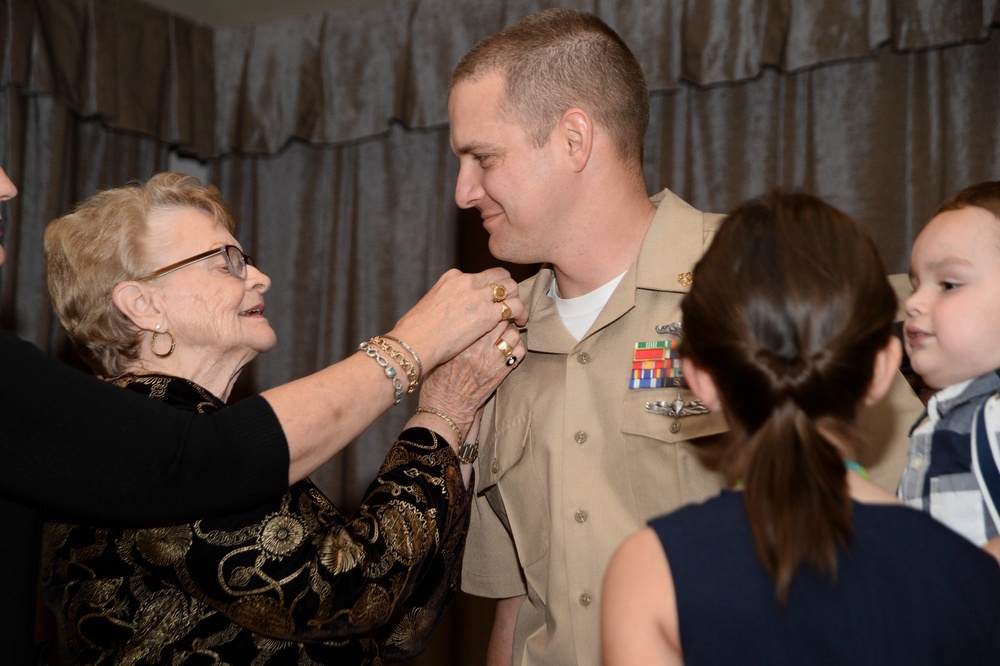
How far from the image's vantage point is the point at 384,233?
4000 mm

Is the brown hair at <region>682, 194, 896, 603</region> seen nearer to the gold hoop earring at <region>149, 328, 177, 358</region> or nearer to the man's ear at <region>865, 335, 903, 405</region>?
the man's ear at <region>865, 335, 903, 405</region>

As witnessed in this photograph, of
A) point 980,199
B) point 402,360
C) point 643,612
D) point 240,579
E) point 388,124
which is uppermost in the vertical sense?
point 388,124

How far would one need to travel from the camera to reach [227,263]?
71.7 inches

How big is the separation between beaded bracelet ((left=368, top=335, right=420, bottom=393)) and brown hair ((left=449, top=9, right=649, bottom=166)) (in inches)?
19.4

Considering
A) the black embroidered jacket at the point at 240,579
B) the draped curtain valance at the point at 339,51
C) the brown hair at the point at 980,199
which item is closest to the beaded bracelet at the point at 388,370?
the black embroidered jacket at the point at 240,579

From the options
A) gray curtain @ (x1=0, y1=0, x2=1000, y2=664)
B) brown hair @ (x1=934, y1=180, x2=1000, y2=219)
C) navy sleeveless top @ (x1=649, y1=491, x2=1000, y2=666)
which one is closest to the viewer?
navy sleeveless top @ (x1=649, y1=491, x2=1000, y2=666)

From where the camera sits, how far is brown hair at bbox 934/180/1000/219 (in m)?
Answer: 1.40

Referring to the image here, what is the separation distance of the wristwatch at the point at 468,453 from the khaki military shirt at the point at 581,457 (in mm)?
21

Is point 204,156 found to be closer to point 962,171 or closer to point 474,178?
point 474,178

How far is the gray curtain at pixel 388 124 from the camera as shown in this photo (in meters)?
3.06

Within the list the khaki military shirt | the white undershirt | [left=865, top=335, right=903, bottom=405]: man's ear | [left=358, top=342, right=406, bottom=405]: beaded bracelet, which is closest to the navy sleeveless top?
[left=865, top=335, right=903, bottom=405]: man's ear

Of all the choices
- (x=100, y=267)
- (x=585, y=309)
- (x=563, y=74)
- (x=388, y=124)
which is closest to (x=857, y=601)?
(x=585, y=309)

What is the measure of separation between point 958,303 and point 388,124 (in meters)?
2.90

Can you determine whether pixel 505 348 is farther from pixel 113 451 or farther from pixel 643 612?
pixel 643 612
